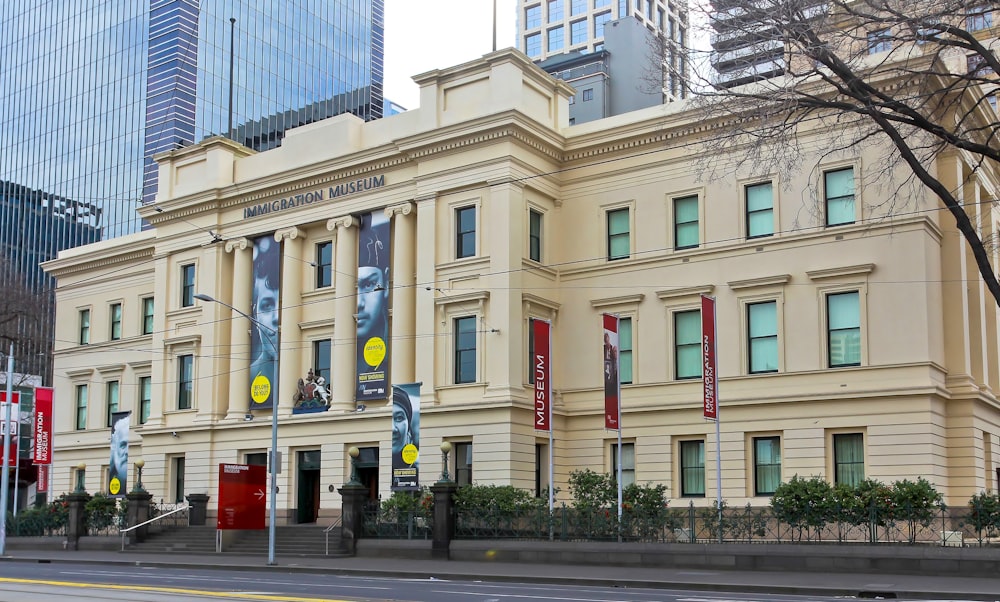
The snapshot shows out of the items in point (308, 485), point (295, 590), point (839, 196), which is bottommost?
point (295, 590)

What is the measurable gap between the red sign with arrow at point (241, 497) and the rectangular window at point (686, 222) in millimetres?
16189

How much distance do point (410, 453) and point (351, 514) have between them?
11.1 feet

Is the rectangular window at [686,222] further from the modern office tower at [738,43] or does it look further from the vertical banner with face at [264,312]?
the vertical banner with face at [264,312]

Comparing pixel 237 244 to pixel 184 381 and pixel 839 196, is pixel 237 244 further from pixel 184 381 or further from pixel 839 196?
pixel 839 196

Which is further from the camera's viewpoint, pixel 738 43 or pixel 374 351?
pixel 374 351

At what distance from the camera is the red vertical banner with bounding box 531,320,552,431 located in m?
36.8

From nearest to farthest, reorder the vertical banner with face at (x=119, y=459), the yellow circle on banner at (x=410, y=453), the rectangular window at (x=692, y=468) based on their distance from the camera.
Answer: the rectangular window at (x=692, y=468)
the yellow circle on banner at (x=410, y=453)
the vertical banner with face at (x=119, y=459)

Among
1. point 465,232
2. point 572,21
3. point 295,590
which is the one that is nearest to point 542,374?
point 465,232

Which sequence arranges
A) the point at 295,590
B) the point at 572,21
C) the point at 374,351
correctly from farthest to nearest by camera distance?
1. the point at 572,21
2. the point at 374,351
3. the point at 295,590

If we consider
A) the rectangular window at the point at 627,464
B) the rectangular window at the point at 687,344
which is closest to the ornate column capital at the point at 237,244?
the rectangular window at the point at 627,464

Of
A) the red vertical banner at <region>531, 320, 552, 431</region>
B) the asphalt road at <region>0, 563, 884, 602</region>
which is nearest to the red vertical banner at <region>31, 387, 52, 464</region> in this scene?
the asphalt road at <region>0, 563, 884, 602</region>

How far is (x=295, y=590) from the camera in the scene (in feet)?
74.2

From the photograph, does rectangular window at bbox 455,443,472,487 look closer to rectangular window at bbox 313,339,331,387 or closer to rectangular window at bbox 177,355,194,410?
rectangular window at bbox 313,339,331,387

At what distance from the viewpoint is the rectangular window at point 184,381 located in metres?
48.4
